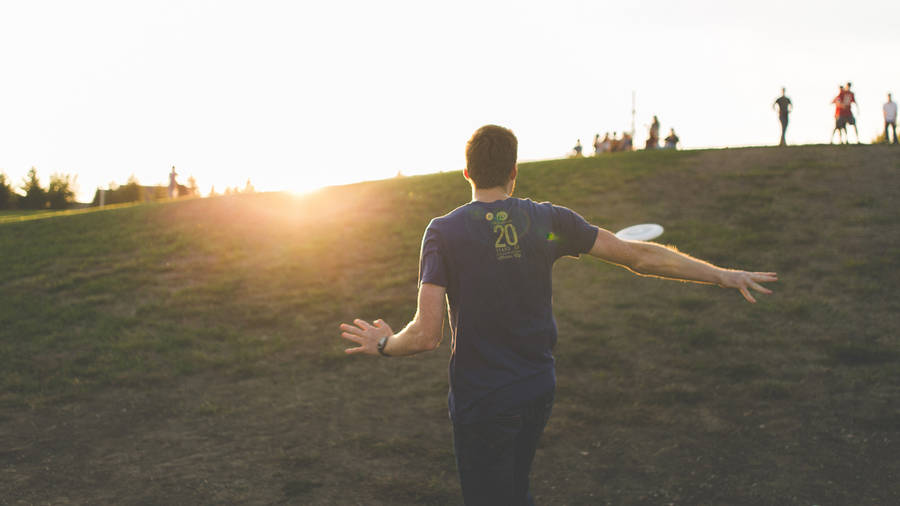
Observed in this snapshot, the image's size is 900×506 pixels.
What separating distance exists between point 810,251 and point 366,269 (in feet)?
30.7

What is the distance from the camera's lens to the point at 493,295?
9.34 ft

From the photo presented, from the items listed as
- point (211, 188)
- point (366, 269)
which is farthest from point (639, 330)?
point (211, 188)

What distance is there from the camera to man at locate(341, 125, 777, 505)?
9.24ft

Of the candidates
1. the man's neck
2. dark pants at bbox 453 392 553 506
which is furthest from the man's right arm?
dark pants at bbox 453 392 553 506

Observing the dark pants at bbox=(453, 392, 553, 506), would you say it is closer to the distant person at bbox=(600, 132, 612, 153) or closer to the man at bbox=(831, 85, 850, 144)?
the man at bbox=(831, 85, 850, 144)

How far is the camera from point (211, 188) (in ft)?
109

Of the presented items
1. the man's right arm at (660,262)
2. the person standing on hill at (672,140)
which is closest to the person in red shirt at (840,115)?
the person standing on hill at (672,140)

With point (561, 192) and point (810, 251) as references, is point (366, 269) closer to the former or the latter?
point (561, 192)

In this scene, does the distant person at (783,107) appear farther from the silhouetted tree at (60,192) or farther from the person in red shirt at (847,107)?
the silhouetted tree at (60,192)

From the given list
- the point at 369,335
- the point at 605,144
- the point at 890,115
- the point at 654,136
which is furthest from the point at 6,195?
the point at 369,335

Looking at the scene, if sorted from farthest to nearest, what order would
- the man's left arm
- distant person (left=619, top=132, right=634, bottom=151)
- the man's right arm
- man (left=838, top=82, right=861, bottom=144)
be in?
distant person (left=619, top=132, right=634, bottom=151), man (left=838, top=82, right=861, bottom=144), the man's right arm, the man's left arm

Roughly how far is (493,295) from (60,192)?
71881 millimetres

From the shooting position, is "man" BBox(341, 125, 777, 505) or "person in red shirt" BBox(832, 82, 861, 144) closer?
"man" BBox(341, 125, 777, 505)

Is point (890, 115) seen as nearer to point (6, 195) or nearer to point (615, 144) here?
point (615, 144)
